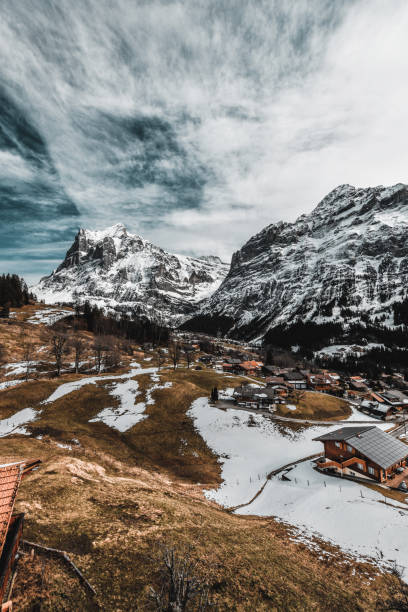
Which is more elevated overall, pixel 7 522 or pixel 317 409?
pixel 7 522

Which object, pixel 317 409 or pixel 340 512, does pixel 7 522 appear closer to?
pixel 340 512

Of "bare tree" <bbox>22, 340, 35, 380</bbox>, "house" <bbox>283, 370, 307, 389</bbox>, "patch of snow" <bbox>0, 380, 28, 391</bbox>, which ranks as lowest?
"house" <bbox>283, 370, 307, 389</bbox>

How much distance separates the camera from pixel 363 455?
42.8 meters

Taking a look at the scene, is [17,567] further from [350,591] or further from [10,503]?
[350,591]

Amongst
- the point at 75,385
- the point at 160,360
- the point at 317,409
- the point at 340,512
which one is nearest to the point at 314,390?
the point at 317,409

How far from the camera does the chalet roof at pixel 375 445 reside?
42.2 m

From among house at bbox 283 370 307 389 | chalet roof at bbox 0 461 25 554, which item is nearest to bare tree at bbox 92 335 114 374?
house at bbox 283 370 307 389

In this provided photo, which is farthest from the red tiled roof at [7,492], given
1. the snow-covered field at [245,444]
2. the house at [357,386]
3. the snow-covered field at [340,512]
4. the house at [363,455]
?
the house at [357,386]

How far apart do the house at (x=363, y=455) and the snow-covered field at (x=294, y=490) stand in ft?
12.9

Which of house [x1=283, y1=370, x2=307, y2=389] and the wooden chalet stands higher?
the wooden chalet

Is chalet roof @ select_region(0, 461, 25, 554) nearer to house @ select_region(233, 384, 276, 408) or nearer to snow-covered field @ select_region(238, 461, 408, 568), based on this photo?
Answer: snow-covered field @ select_region(238, 461, 408, 568)

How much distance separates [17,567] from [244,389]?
73.5 meters

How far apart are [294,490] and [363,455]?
13083 millimetres

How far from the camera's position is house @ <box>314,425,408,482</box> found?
41969mm
